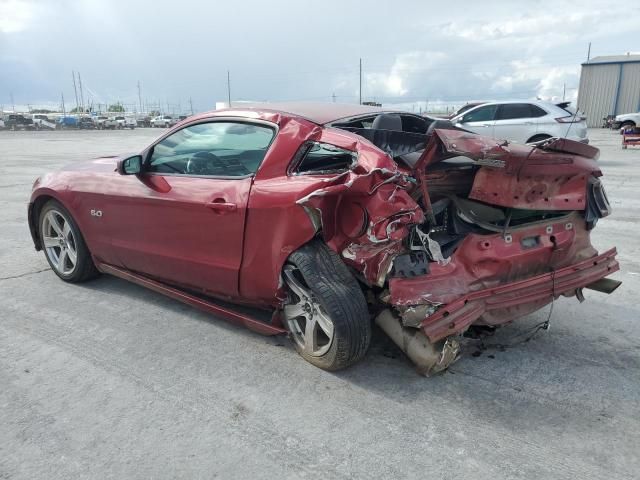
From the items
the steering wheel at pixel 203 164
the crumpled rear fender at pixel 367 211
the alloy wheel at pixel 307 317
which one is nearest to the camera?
the crumpled rear fender at pixel 367 211

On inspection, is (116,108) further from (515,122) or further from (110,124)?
(515,122)

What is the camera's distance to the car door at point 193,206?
11.1 ft

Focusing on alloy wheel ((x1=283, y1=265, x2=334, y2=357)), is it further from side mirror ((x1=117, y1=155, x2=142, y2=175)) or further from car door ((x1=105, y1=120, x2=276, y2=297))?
side mirror ((x1=117, y1=155, x2=142, y2=175))

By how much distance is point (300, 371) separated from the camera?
317 centimetres

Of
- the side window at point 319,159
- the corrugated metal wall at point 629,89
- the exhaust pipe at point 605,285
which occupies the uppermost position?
the corrugated metal wall at point 629,89

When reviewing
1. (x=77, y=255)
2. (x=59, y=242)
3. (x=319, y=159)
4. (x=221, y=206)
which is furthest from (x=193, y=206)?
(x=59, y=242)

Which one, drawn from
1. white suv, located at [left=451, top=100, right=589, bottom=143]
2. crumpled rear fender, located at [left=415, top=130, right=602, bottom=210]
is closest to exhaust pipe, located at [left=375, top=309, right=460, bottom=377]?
crumpled rear fender, located at [left=415, top=130, right=602, bottom=210]

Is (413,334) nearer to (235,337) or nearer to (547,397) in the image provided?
(547,397)

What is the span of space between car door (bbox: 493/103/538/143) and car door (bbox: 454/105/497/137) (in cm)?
17

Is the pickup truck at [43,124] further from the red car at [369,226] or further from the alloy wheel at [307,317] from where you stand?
the alloy wheel at [307,317]

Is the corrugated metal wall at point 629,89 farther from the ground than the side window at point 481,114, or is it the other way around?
the corrugated metal wall at point 629,89

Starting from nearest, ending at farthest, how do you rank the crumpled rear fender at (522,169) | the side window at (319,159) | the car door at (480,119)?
1. the crumpled rear fender at (522,169)
2. the side window at (319,159)
3. the car door at (480,119)

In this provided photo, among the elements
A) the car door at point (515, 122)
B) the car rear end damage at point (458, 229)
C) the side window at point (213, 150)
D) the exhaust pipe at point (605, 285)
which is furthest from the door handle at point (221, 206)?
the car door at point (515, 122)

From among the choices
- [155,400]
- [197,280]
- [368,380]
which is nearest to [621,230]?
[368,380]
